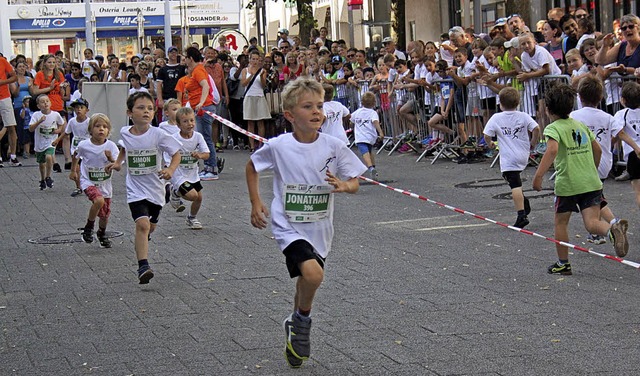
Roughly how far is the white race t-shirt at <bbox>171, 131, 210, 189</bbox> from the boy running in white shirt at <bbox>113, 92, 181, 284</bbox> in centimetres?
254

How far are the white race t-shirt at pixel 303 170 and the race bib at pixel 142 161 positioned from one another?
3339 millimetres

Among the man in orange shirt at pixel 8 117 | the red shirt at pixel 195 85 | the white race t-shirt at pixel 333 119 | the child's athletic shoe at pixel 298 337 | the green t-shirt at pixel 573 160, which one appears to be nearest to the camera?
the child's athletic shoe at pixel 298 337

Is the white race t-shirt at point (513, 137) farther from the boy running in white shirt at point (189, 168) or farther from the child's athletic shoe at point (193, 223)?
the child's athletic shoe at point (193, 223)

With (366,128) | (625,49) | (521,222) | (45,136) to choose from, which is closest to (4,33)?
(45,136)

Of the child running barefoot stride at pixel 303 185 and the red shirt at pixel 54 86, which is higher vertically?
the red shirt at pixel 54 86

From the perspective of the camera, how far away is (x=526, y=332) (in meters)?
6.79

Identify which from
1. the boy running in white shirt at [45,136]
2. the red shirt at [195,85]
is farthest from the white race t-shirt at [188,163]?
the red shirt at [195,85]

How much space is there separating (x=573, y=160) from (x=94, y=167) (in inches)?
204

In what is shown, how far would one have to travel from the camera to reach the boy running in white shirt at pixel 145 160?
9594 mm

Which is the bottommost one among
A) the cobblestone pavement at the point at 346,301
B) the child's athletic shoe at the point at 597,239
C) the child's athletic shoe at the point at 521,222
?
the cobblestone pavement at the point at 346,301

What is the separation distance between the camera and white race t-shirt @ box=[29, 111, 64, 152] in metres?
17.7

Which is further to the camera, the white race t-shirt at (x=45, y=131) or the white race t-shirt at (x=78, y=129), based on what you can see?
the white race t-shirt at (x=45, y=131)

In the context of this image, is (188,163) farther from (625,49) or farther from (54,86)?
(54,86)

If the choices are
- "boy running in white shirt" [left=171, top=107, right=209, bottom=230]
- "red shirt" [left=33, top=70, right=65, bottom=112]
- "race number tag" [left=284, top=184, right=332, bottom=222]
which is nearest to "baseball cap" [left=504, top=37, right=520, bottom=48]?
"boy running in white shirt" [left=171, top=107, right=209, bottom=230]
